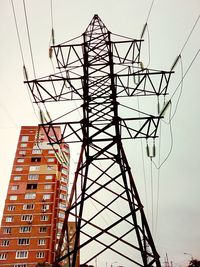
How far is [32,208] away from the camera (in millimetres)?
52906

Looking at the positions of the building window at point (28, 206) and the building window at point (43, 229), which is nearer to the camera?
the building window at point (43, 229)

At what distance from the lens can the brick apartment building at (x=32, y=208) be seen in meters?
46.8

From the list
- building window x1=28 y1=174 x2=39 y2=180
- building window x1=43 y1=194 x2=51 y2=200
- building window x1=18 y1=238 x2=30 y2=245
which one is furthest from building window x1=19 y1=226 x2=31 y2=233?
building window x1=28 y1=174 x2=39 y2=180

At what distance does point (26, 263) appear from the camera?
45656mm

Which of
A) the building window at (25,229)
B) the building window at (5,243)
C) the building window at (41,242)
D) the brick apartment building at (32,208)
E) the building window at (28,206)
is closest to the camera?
the brick apartment building at (32,208)

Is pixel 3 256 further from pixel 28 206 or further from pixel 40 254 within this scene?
pixel 28 206

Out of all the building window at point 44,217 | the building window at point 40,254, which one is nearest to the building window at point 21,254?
the building window at point 40,254

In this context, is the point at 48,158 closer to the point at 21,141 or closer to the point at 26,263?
the point at 21,141

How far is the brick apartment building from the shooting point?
46844 mm

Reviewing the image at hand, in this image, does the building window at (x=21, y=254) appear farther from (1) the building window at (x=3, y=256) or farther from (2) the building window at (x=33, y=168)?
(2) the building window at (x=33, y=168)

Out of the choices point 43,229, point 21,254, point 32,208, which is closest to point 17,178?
point 32,208

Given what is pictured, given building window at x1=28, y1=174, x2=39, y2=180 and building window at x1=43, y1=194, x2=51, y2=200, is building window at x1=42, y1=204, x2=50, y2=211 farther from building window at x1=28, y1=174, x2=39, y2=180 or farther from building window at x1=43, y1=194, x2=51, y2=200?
building window at x1=28, y1=174, x2=39, y2=180

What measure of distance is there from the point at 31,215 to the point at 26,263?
9.24 m

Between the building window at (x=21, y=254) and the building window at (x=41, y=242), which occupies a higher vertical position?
the building window at (x=41, y=242)
